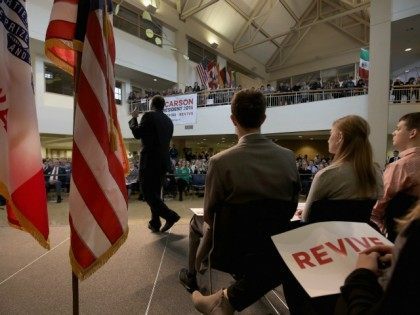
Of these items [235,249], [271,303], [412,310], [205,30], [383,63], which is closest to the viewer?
[412,310]

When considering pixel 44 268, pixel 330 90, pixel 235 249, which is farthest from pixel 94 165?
pixel 330 90

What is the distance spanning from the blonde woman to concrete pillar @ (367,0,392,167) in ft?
23.3

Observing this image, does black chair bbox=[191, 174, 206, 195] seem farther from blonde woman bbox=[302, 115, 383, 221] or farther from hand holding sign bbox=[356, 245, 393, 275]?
hand holding sign bbox=[356, 245, 393, 275]

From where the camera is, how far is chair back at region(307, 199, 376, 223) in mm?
1520

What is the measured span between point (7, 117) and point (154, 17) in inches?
529

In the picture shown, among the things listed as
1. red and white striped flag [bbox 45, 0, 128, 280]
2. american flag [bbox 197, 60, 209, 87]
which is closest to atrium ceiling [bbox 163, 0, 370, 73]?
american flag [bbox 197, 60, 209, 87]

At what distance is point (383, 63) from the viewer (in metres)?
7.86

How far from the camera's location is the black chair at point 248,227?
1471 millimetres

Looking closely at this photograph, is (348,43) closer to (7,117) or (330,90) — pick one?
(330,90)

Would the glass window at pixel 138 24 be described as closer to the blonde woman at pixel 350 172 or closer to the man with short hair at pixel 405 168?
the man with short hair at pixel 405 168

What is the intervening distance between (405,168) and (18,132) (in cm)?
244

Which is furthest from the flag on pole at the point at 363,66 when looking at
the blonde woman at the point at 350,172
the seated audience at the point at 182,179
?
the blonde woman at the point at 350,172

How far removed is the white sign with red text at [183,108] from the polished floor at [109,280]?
8.10 meters

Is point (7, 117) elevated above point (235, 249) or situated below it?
above
